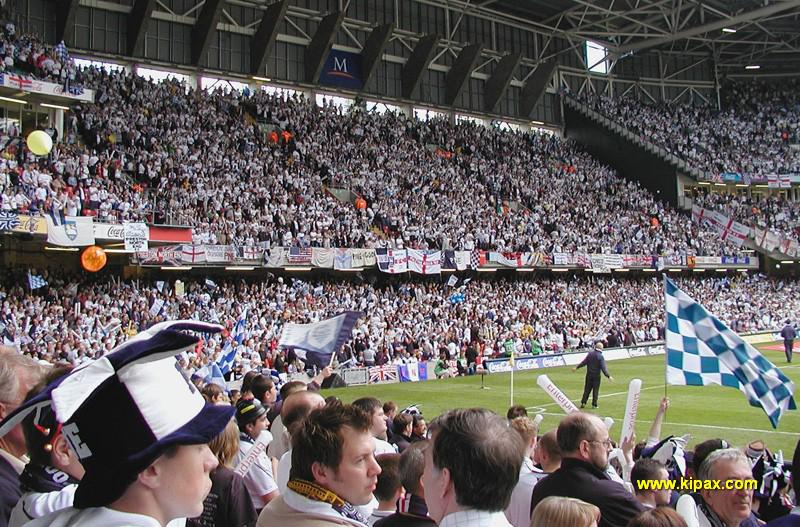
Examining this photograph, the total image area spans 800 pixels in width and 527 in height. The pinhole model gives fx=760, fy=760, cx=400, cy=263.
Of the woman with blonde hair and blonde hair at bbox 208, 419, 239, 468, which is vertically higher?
blonde hair at bbox 208, 419, 239, 468

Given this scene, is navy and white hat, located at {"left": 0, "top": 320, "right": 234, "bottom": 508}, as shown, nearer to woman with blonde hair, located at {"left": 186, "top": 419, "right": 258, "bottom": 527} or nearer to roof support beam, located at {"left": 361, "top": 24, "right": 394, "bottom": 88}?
woman with blonde hair, located at {"left": 186, "top": 419, "right": 258, "bottom": 527}

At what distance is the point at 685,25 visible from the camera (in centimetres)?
6059

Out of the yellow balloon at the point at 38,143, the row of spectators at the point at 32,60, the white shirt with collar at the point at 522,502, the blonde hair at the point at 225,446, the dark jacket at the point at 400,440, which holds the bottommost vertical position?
the dark jacket at the point at 400,440

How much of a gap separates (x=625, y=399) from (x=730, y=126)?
54105 mm

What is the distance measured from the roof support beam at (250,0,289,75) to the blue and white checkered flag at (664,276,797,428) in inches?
1622

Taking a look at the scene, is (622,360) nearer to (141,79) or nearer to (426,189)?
(426,189)

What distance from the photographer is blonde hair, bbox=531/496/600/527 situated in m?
3.52

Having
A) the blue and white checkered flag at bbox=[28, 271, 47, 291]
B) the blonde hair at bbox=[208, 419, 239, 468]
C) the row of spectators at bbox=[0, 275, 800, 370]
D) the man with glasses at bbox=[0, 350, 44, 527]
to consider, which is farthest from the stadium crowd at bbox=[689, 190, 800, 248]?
the man with glasses at bbox=[0, 350, 44, 527]

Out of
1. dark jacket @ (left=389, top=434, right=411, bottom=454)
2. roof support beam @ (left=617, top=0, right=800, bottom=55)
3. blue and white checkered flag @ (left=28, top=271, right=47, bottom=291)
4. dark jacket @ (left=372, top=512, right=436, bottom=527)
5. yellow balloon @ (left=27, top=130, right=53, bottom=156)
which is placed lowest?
dark jacket @ (left=389, top=434, right=411, bottom=454)

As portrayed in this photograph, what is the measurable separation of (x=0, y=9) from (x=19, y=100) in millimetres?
6433

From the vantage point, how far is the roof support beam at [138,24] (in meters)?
41.9

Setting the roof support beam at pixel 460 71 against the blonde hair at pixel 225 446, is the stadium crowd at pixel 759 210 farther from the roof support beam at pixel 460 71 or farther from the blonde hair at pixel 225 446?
the blonde hair at pixel 225 446

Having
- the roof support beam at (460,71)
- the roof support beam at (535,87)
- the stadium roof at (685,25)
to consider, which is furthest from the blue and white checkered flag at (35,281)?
the roof support beam at (535,87)

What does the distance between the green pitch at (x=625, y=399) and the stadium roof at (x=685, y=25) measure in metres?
32.2
